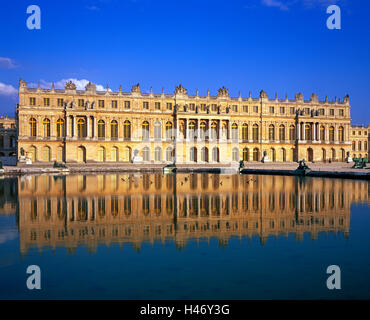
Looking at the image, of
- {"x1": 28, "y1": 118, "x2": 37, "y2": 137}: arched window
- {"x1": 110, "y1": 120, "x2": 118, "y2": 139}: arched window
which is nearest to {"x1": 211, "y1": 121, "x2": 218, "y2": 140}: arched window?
{"x1": 110, "y1": 120, "x2": 118, "y2": 139}: arched window

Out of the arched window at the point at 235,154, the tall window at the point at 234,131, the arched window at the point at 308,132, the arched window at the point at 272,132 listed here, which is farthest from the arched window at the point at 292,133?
the arched window at the point at 235,154

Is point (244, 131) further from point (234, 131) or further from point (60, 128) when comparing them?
point (60, 128)

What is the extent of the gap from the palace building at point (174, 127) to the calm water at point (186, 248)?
46.6 meters

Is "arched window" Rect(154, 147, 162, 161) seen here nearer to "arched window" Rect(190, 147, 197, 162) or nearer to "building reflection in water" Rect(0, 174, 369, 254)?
"arched window" Rect(190, 147, 197, 162)

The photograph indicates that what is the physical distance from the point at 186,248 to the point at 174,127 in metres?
59.3

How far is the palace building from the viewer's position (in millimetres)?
63750

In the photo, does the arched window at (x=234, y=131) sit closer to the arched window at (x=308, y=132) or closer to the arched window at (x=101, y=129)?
the arched window at (x=308, y=132)

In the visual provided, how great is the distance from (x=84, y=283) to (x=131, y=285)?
1.04 meters

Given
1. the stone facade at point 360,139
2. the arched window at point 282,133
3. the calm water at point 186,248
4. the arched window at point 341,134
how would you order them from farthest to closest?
the stone facade at point 360,139 < the arched window at point 341,134 < the arched window at point 282,133 < the calm water at point 186,248

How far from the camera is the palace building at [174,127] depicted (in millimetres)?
63750

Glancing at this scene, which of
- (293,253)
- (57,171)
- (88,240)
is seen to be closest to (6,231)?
(88,240)

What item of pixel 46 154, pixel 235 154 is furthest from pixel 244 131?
pixel 46 154

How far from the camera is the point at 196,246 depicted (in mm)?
11039

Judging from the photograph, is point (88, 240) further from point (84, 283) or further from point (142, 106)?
point (142, 106)
